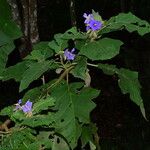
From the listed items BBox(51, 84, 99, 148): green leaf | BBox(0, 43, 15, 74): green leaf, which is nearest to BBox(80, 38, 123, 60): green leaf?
BBox(51, 84, 99, 148): green leaf

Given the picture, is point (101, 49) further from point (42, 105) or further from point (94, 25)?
point (42, 105)

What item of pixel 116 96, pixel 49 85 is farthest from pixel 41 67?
pixel 116 96

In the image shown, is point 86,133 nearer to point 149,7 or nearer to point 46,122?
point 46,122

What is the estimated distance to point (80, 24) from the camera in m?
11.8

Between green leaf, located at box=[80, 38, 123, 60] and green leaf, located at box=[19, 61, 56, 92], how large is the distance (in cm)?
17

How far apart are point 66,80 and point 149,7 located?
9.49m

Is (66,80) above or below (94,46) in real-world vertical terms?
below

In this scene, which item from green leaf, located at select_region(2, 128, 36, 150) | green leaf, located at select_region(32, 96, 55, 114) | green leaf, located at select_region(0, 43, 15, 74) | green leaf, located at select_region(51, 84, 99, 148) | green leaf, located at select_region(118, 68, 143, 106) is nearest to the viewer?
green leaf, located at select_region(2, 128, 36, 150)

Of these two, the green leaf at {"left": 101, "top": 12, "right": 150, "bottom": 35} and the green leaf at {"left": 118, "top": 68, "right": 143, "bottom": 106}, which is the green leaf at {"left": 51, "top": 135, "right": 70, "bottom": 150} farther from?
the green leaf at {"left": 101, "top": 12, "right": 150, "bottom": 35}

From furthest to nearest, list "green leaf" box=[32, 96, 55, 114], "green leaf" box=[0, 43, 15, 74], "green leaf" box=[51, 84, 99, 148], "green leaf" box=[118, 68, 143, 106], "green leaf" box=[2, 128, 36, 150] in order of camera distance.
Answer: "green leaf" box=[0, 43, 15, 74] < "green leaf" box=[118, 68, 143, 106] < "green leaf" box=[51, 84, 99, 148] < "green leaf" box=[32, 96, 55, 114] < "green leaf" box=[2, 128, 36, 150]

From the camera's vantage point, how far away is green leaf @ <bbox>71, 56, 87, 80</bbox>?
69.6 inches

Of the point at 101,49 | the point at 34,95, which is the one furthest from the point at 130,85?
the point at 34,95

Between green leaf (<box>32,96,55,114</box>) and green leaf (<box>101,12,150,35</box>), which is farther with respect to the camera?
green leaf (<box>101,12,150,35</box>)

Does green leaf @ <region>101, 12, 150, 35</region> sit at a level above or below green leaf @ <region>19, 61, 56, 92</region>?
above
